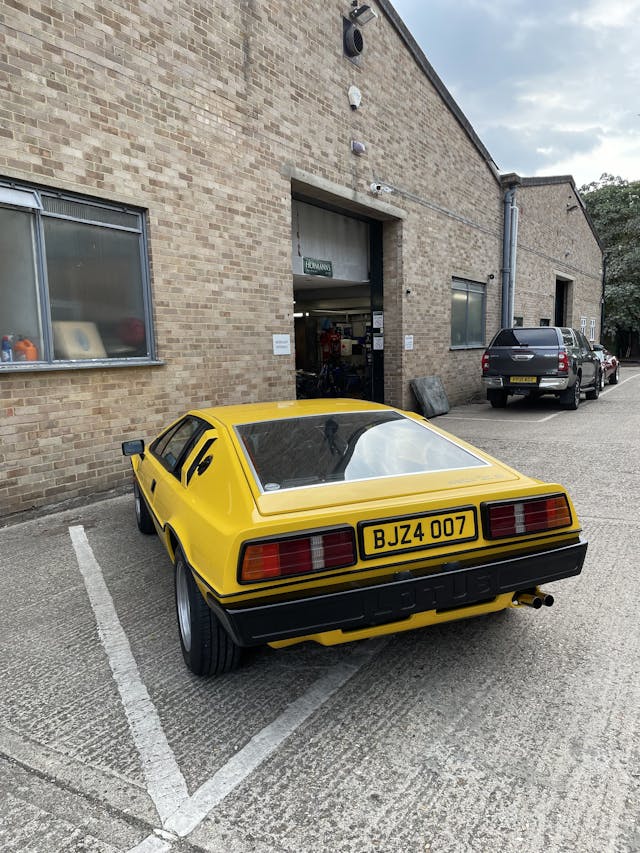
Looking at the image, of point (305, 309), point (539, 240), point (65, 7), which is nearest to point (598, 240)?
point (539, 240)

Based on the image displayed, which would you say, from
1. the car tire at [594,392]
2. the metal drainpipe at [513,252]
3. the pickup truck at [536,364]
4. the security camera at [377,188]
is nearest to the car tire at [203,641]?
the security camera at [377,188]

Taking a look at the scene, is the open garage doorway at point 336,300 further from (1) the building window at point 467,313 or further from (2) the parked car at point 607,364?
(2) the parked car at point 607,364

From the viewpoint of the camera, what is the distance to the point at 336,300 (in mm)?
14961

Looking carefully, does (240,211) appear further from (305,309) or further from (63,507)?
(305,309)

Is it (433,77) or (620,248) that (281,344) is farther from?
(620,248)

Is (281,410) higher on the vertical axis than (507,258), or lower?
lower

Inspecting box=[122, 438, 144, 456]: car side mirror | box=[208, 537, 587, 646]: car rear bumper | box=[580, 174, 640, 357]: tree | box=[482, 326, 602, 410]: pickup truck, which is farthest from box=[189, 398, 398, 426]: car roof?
box=[580, 174, 640, 357]: tree

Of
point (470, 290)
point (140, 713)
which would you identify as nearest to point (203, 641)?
point (140, 713)

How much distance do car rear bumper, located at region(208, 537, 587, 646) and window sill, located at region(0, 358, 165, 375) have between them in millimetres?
4365

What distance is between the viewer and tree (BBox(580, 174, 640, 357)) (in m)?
33.9

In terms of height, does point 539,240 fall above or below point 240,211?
above

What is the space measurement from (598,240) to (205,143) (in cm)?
2524

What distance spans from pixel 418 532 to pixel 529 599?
742 millimetres

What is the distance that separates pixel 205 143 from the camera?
7.44 m
